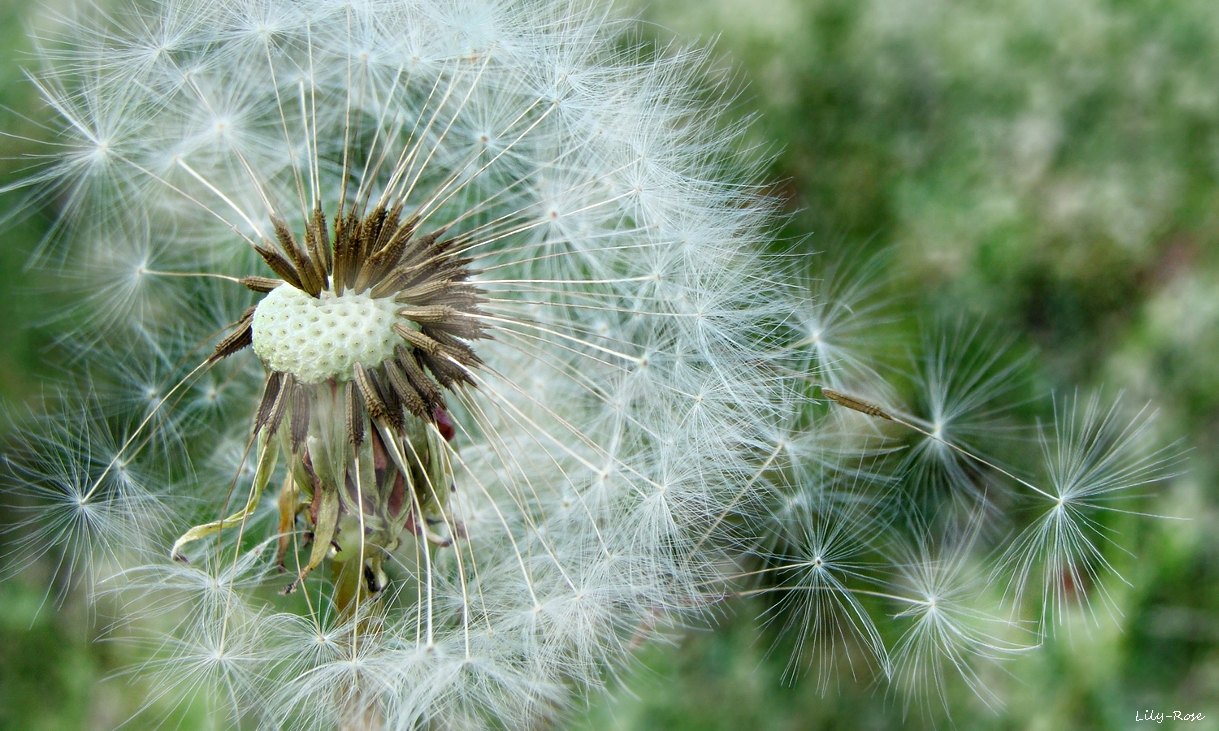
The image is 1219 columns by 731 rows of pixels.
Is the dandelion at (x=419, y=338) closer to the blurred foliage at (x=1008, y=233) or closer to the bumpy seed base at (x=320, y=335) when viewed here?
the bumpy seed base at (x=320, y=335)

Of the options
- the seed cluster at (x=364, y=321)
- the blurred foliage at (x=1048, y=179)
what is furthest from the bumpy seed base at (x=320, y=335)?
the blurred foliage at (x=1048, y=179)

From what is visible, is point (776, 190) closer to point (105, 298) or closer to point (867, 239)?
point (867, 239)

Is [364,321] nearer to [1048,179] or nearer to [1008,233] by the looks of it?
[1008,233]

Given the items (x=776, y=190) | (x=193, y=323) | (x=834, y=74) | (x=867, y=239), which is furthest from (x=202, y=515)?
(x=834, y=74)

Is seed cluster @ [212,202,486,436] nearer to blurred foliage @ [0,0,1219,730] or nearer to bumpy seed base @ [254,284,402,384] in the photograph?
bumpy seed base @ [254,284,402,384]

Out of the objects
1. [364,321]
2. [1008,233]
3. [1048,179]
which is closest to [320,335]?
[364,321]

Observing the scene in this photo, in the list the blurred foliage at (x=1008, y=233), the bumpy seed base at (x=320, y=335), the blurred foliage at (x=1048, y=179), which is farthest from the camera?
the blurred foliage at (x=1048, y=179)
